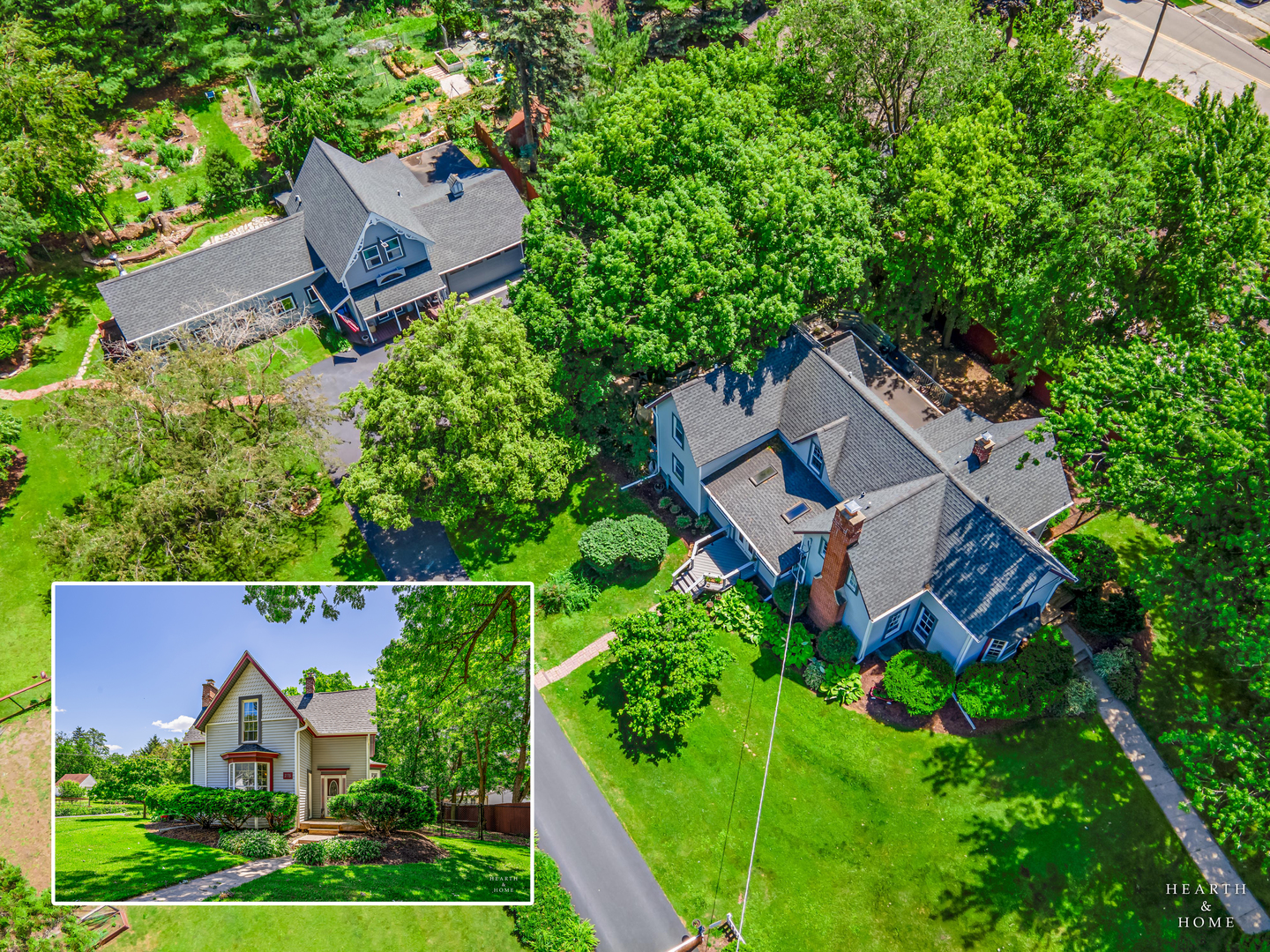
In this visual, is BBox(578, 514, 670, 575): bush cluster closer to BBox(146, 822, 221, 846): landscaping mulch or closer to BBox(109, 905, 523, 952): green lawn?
BBox(109, 905, 523, 952): green lawn

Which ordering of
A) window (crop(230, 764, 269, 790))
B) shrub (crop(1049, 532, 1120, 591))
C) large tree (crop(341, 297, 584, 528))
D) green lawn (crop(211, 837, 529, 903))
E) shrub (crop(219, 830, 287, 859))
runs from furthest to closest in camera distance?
large tree (crop(341, 297, 584, 528)), shrub (crop(1049, 532, 1120, 591)), green lawn (crop(211, 837, 529, 903)), shrub (crop(219, 830, 287, 859)), window (crop(230, 764, 269, 790))

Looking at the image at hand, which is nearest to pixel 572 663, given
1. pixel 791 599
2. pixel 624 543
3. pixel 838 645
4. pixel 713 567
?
pixel 624 543

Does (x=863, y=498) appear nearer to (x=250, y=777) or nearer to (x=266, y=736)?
(x=266, y=736)

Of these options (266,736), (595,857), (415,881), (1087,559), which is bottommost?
(595,857)

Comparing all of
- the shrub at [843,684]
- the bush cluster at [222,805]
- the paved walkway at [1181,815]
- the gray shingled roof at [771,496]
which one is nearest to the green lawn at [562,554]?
the gray shingled roof at [771,496]

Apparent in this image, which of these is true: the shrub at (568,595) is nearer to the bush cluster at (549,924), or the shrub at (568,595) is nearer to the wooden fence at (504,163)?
the bush cluster at (549,924)

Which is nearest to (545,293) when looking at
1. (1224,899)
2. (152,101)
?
(1224,899)

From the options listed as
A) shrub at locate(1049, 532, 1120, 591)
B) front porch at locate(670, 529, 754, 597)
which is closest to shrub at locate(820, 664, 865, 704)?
front porch at locate(670, 529, 754, 597)

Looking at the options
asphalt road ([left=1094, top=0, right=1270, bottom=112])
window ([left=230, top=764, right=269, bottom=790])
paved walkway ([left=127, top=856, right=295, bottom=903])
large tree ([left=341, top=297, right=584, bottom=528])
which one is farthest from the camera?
asphalt road ([left=1094, top=0, right=1270, bottom=112])
